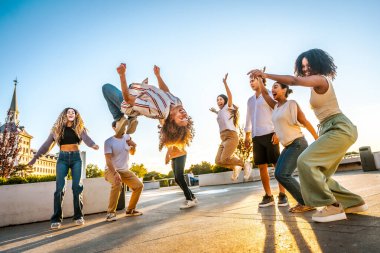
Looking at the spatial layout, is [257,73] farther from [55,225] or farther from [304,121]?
[55,225]

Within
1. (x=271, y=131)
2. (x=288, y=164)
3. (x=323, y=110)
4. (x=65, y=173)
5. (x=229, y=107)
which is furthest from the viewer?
(x=229, y=107)

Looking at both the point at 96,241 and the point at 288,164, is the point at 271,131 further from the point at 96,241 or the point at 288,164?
the point at 96,241

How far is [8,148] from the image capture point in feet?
88.6

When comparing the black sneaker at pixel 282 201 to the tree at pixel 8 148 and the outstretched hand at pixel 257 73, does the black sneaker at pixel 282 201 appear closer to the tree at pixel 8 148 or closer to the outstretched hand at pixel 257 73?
the outstretched hand at pixel 257 73

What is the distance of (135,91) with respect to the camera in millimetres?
3332

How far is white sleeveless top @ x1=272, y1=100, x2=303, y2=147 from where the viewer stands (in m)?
3.22

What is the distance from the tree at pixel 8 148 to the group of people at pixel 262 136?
25940mm

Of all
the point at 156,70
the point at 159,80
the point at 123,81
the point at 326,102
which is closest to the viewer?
the point at 326,102

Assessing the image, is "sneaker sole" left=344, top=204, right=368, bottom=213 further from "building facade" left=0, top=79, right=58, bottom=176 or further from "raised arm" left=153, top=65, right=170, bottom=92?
"building facade" left=0, top=79, right=58, bottom=176

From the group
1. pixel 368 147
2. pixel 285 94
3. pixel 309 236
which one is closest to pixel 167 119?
pixel 285 94

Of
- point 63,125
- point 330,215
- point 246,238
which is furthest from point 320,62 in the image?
point 63,125

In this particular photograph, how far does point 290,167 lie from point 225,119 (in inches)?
97.3

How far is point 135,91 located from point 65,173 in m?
2.19

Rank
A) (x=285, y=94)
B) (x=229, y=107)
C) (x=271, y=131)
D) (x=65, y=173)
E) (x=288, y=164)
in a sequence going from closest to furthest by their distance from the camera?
1. (x=288, y=164)
2. (x=285, y=94)
3. (x=271, y=131)
4. (x=65, y=173)
5. (x=229, y=107)
